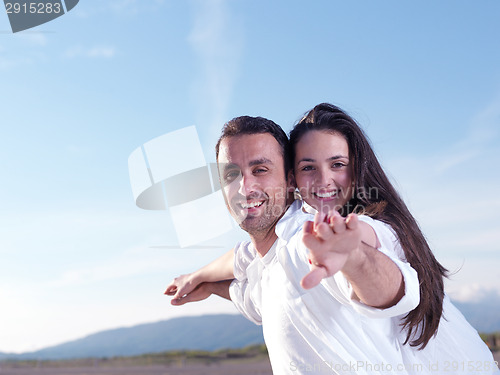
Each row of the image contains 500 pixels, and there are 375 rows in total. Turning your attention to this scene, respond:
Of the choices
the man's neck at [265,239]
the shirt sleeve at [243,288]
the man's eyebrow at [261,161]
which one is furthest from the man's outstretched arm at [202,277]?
the man's eyebrow at [261,161]

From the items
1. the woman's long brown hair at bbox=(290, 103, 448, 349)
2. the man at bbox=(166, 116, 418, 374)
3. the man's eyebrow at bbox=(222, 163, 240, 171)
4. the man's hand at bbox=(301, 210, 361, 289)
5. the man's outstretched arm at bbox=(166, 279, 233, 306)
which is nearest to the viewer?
the man's hand at bbox=(301, 210, 361, 289)

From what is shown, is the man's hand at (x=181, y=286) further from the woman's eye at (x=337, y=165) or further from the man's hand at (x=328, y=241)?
the man's hand at (x=328, y=241)

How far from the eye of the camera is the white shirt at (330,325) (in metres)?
1.88

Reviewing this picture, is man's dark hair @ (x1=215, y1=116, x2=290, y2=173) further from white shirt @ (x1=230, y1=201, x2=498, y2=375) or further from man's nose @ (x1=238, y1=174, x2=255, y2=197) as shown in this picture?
white shirt @ (x1=230, y1=201, x2=498, y2=375)

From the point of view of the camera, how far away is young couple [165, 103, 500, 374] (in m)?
1.67

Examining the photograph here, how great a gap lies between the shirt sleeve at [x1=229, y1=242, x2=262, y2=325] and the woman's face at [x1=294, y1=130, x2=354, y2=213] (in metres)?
0.69

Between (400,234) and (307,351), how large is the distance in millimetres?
623

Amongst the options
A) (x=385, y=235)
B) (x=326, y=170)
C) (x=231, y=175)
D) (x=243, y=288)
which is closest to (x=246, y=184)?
(x=231, y=175)

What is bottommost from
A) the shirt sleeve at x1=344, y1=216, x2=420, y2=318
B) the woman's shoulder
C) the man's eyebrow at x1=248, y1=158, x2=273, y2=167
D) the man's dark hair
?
the shirt sleeve at x1=344, y1=216, x2=420, y2=318

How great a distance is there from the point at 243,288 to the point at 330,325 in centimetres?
140

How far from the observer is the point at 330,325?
1.99 m

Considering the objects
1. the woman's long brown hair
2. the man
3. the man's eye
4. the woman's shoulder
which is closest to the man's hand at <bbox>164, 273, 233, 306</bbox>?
the man

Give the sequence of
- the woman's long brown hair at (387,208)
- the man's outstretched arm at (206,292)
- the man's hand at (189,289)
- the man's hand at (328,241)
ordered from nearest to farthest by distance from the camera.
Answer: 1. the man's hand at (328,241)
2. the woman's long brown hair at (387,208)
3. the man's outstretched arm at (206,292)
4. the man's hand at (189,289)

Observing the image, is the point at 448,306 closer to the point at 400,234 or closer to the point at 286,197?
the point at 400,234
